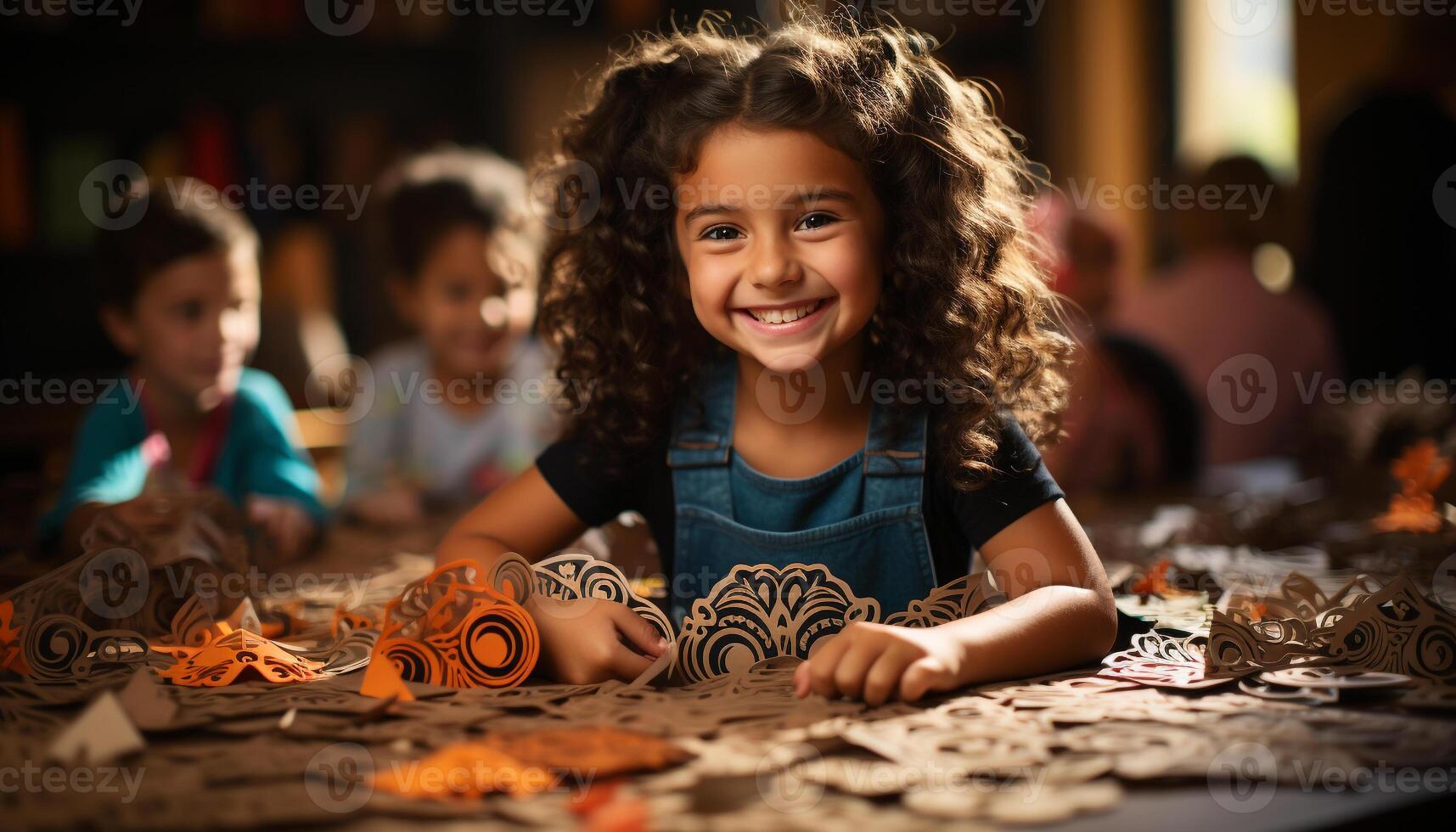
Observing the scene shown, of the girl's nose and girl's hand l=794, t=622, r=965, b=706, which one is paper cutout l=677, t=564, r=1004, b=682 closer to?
girl's hand l=794, t=622, r=965, b=706

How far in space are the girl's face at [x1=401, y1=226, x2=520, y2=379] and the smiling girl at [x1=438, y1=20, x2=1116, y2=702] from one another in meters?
0.85

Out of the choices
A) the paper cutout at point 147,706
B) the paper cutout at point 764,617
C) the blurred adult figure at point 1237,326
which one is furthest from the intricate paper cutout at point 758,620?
the blurred adult figure at point 1237,326

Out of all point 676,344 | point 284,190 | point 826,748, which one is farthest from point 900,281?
point 284,190

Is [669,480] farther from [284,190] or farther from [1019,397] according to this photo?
[284,190]

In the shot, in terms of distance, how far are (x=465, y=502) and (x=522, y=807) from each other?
1.43 metres

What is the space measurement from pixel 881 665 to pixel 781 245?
14.2 inches

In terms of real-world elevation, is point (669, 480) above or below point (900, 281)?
below

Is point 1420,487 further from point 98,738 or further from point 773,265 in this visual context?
point 98,738

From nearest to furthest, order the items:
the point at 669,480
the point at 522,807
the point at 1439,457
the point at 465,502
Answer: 1. the point at 522,807
2. the point at 669,480
3. the point at 1439,457
4. the point at 465,502

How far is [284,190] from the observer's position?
3.20m

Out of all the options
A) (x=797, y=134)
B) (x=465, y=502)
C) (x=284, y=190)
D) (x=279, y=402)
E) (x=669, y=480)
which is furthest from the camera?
(x=284, y=190)

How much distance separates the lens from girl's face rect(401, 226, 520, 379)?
2.02m

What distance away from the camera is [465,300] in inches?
79.8

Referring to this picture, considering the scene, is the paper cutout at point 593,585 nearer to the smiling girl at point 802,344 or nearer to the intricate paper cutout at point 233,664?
the smiling girl at point 802,344
